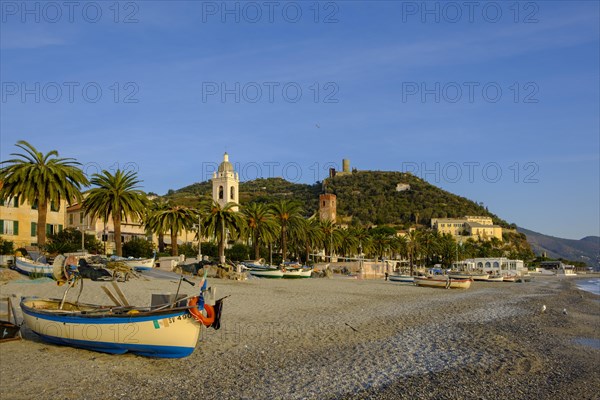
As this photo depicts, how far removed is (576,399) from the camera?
42.3 ft

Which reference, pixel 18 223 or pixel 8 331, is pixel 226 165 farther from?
pixel 8 331

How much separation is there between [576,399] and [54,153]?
134 feet

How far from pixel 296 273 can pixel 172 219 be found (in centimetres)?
1417

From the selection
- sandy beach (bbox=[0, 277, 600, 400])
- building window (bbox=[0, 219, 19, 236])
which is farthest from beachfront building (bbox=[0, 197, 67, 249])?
sandy beach (bbox=[0, 277, 600, 400])

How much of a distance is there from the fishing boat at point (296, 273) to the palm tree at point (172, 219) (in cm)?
1114

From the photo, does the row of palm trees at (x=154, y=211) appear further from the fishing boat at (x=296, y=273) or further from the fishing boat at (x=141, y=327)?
the fishing boat at (x=141, y=327)

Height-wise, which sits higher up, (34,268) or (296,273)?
(34,268)

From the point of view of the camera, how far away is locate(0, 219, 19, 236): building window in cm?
5316

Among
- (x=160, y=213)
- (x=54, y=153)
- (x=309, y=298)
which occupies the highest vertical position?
(x=54, y=153)

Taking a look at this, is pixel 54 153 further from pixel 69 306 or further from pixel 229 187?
pixel 229 187

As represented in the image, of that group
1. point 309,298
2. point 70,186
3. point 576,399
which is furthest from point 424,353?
point 70,186

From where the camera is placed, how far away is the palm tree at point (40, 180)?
137ft

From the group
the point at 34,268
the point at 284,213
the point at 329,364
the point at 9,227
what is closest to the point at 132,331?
the point at 329,364

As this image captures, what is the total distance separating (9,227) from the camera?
54.0 m
